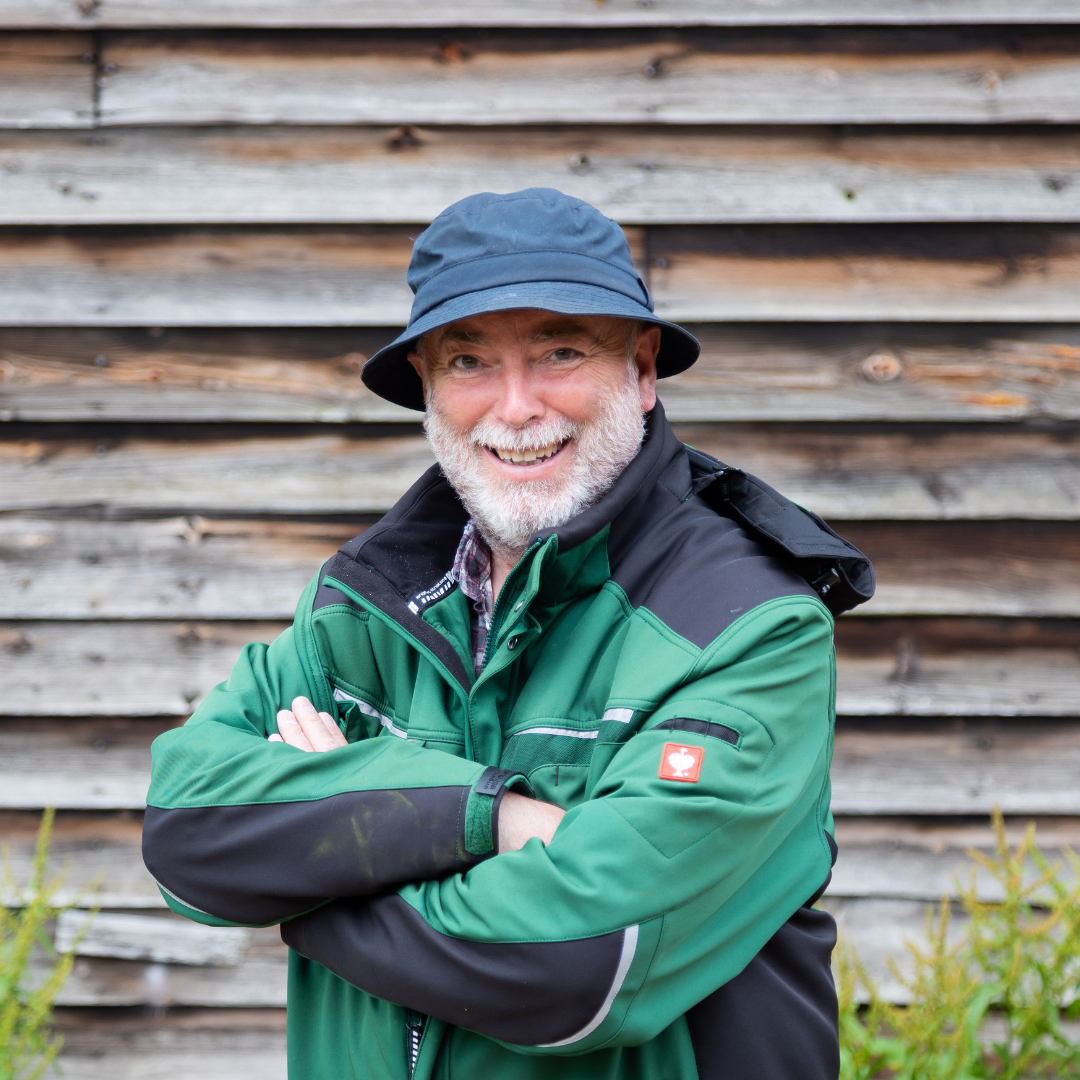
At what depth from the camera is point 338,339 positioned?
8.66 feet

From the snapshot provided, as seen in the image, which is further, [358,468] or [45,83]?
[358,468]

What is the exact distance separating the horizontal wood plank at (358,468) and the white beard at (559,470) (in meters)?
0.96

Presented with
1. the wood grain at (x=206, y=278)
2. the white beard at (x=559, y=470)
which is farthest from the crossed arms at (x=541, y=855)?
the wood grain at (x=206, y=278)

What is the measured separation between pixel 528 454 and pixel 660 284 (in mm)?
1123

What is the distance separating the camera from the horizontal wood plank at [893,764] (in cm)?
267

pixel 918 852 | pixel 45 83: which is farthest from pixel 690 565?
pixel 45 83

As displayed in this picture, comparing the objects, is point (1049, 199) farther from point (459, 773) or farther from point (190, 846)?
point (190, 846)

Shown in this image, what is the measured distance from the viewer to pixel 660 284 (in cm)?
261

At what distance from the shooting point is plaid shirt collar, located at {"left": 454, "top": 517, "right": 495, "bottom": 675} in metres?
1.73

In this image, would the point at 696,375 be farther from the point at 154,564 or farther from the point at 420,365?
the point at 154,564

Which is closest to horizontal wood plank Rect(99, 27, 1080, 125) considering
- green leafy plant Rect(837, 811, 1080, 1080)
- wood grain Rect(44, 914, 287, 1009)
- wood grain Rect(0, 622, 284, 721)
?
wood grain Rect(0, 622, 284, 721)

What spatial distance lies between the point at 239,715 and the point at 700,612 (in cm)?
79

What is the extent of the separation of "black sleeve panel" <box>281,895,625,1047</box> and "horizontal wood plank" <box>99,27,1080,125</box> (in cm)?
207

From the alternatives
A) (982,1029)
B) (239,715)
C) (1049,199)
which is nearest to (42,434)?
(239,715)
